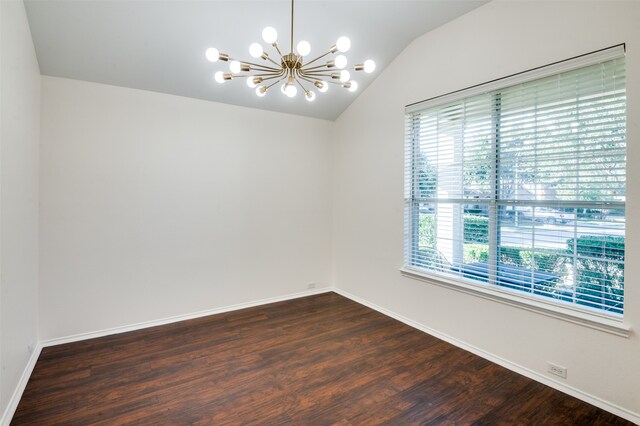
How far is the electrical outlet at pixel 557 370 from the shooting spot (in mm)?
2424

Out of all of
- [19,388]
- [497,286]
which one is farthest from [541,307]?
[19,388]

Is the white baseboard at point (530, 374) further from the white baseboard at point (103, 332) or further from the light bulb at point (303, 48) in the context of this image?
the light bulb at point (303, 48)

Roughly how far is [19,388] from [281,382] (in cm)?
193

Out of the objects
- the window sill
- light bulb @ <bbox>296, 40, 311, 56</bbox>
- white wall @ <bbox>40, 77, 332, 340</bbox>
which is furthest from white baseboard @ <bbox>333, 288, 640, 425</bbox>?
light bulb @ <bbox>296, 40, 311, 56</bbox>

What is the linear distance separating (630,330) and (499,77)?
2.16 meters

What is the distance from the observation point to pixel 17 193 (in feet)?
7.61

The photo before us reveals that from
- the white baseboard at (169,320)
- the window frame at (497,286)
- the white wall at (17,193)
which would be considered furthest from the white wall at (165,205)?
the window frame at (497,286)

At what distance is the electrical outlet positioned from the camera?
7.95 ft

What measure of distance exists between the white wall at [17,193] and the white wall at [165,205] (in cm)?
23

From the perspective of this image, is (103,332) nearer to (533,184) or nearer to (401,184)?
(401,184)

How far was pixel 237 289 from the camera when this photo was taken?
4203mm

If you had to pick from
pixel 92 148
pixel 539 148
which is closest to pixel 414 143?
pixel 539 148

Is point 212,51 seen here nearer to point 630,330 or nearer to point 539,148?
point 539,148

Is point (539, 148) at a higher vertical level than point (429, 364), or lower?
higher
